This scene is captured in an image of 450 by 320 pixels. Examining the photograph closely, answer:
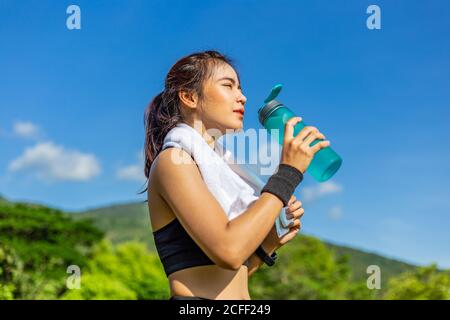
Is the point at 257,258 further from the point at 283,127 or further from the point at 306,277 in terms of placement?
the point at 306,277

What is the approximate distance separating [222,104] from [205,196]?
0.50 metres

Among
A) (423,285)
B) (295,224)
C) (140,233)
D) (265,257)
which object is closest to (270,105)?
(295,224)

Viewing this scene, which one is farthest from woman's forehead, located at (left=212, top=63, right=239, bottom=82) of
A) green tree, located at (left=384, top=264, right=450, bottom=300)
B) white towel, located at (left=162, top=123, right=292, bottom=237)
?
green tree, located at (left=384, top=264, right=450, bottom=300)

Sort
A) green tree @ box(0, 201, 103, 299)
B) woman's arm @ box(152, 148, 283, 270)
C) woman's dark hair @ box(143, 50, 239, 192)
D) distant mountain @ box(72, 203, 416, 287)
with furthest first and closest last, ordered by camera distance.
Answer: distant mountain @ box(72, 203, 416, 287) → green tree @ box(0, 201, 103, 299) → woman's dark hair @ box(143, 50, 239, 192) → woman's arm @ box(152, 148, 283, 270)

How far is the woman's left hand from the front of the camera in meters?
2.59

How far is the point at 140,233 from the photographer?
72.6 meters

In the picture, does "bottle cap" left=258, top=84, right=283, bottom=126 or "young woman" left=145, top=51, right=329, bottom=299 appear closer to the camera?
"young woman" left=145, top=51, right=329, bottom=299

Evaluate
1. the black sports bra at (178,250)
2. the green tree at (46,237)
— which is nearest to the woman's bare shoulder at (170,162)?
the black sports bra at (178,250)

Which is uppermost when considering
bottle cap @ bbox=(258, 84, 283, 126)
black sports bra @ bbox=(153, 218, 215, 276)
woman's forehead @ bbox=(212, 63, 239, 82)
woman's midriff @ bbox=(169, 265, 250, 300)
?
woman's forehead @ bbox=(212, 63, 239, 82)

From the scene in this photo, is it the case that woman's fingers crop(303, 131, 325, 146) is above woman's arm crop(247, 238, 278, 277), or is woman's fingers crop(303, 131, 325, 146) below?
above

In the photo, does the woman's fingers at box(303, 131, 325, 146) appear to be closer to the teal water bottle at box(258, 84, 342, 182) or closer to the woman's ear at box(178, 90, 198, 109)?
the teal water bottle at box(258, 84, 342, 182)
